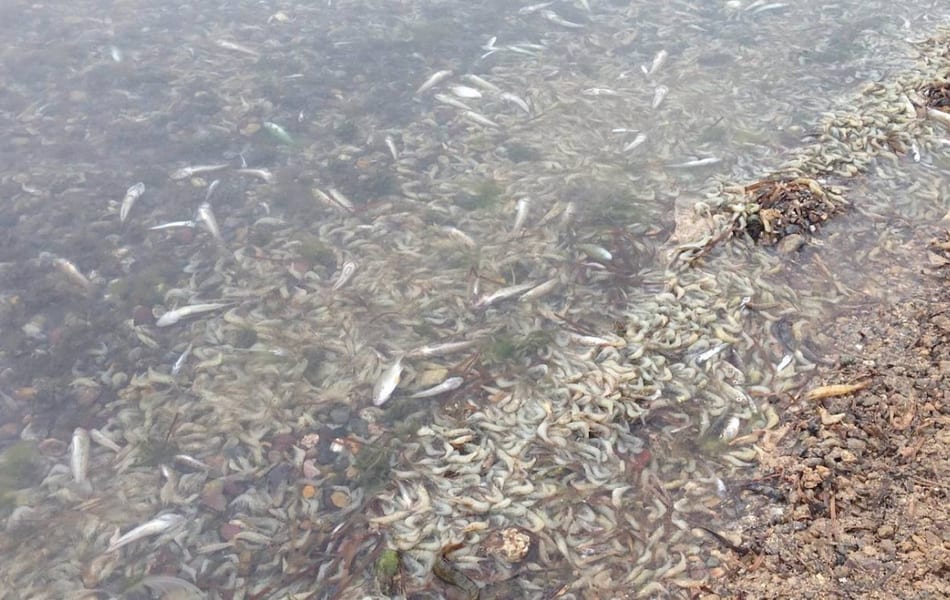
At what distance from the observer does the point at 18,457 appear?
3809mm

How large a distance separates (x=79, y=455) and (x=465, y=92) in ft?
14.7

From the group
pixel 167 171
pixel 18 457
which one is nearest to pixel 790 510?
pixel 18 457

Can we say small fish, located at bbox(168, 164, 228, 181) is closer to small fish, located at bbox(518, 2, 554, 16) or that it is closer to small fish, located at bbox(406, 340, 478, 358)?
small fish, located at bbox(406, 340, 478, 358)

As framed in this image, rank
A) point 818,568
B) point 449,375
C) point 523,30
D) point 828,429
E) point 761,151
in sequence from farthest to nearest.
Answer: point 523,30 → point 761,151 → point 449,375 → point 828,429 → point 818,568

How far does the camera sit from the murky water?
341 cm

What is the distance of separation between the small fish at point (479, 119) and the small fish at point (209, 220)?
2.42 meters

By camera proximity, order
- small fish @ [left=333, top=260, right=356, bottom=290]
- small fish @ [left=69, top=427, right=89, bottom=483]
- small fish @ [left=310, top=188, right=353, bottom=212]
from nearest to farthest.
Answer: small fish @ [left=69, top=427, right=89, bottom=483] → small fish @ [left=333, top=260, right=356, bottom=290] → small fish @ [left=310, top=188, right=353, bottom=212]

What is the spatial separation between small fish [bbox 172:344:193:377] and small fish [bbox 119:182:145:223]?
1615 mm

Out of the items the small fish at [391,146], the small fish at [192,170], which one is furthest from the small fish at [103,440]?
the small fish at [391,146]

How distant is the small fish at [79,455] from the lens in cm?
374

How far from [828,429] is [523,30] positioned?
5.43 meters

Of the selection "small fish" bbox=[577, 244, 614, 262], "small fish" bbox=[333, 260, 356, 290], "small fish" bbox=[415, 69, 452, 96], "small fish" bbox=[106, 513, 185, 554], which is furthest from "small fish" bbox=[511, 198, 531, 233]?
"small fish" bbox=[106, 513, 185, 554]

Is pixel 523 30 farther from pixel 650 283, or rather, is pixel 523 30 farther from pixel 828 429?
pixel 828 429

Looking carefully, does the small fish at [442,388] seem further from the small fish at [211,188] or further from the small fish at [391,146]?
the small fish at [211,188]
